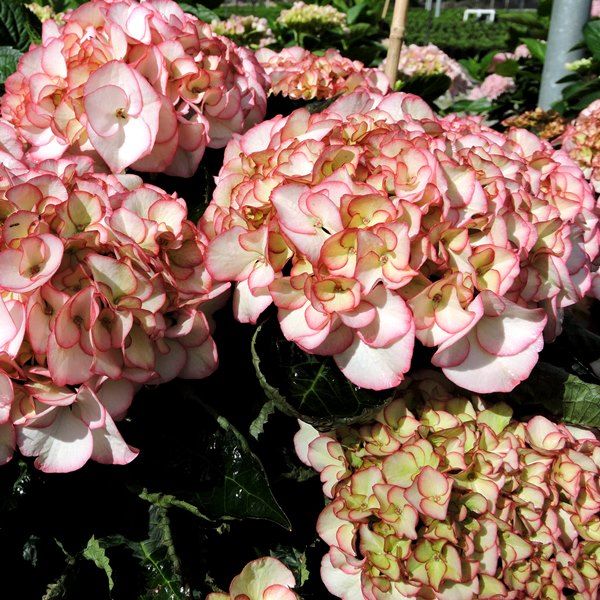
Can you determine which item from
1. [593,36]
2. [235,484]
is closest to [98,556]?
[235,484]

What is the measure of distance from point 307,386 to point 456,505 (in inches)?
7.4

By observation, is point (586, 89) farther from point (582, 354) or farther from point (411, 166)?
point (411, 166)

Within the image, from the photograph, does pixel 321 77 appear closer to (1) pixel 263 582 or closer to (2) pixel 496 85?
(1) pixel 263 582

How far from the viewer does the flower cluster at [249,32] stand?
2.79m

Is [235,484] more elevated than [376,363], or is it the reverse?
[376,363]

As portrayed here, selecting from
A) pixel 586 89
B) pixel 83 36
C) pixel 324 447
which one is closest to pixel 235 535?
pixel 324 447

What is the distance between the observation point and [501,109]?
379 centimetres

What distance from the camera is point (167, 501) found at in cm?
73

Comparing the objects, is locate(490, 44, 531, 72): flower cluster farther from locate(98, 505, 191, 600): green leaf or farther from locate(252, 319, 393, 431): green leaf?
locate(98, 505, 191, 600): green leaf

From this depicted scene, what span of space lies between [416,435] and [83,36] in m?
0.59

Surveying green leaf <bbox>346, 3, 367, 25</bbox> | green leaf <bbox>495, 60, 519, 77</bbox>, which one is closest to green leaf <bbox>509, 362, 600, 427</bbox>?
green leaf <bbox>346, 3, 367, 25</bbox>

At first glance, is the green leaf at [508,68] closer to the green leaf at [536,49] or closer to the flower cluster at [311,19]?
the green leaf at [536,49]

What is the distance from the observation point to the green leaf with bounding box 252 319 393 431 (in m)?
0.71

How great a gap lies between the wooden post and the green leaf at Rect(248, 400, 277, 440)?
24.0 inches
